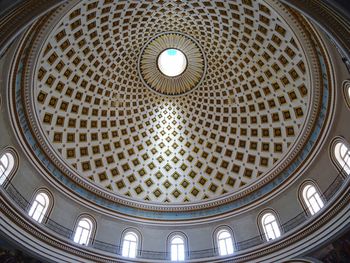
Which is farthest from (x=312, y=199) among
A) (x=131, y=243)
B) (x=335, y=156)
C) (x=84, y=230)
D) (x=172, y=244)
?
(x=84, y=230)

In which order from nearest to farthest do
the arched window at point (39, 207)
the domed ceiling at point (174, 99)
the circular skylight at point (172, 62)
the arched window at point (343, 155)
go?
1. the arched window at point (343, 155)
2. the arched window at point (39, 207)
3. the domed ceiling at point (174, 99)
4. the circular skylight at point (172, 62)

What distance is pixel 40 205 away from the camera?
64.8 feet

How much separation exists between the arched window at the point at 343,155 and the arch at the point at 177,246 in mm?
11462

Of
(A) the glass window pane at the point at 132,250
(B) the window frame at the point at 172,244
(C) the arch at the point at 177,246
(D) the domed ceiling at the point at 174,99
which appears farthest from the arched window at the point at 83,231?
(C) the arch at the point at 177,246

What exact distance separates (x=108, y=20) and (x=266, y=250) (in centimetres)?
1900

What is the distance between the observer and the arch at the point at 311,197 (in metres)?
19.4

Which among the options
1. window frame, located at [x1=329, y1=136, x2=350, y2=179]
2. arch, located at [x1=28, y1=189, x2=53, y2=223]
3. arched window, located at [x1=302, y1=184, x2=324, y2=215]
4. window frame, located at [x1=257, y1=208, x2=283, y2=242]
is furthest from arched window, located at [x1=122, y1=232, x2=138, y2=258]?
window frame, located at [x1=329, y1=136, x2=350, y2=179]

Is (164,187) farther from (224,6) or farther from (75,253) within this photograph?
(224,6)

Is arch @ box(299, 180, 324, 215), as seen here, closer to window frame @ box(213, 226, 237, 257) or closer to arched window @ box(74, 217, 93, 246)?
window frame @ box(213, 226, 237, 257)

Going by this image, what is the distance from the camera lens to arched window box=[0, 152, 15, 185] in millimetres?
17627

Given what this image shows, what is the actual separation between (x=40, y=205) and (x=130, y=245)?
256 inches

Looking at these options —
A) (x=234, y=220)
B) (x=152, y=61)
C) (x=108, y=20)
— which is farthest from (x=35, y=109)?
(x=234, y=220)

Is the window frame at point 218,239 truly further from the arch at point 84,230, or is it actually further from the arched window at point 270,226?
the arch at point 84,230

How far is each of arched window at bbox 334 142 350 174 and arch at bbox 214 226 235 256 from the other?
28.7 ft
